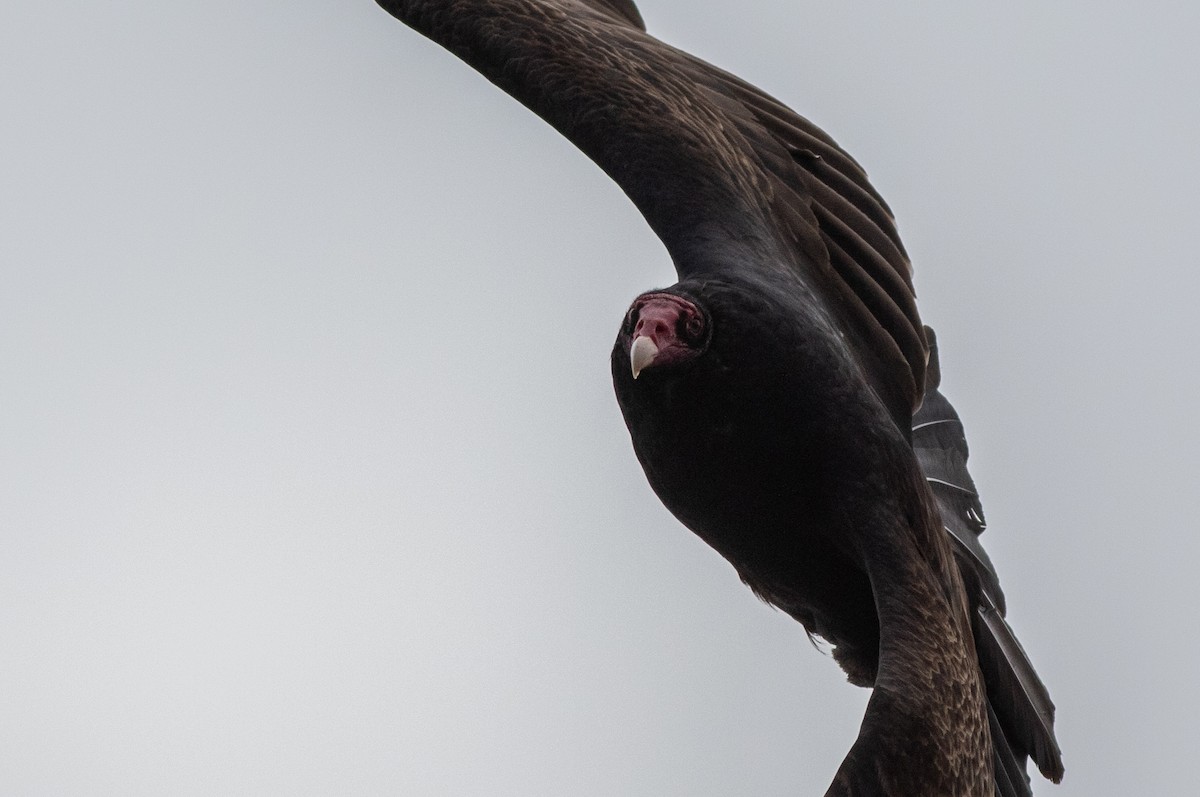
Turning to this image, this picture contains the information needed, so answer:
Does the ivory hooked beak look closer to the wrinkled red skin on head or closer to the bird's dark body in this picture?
the wrinkled red skin on head

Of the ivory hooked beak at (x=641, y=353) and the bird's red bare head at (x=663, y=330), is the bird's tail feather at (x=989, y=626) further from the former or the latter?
the ivory hooked beak at (x=641, y=353)

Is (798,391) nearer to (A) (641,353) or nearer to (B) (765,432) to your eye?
(B) (765,432)

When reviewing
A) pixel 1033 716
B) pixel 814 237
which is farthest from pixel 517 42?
pixel 1033 716

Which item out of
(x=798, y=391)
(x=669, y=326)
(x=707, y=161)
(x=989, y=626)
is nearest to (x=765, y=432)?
(x=798, y=391)

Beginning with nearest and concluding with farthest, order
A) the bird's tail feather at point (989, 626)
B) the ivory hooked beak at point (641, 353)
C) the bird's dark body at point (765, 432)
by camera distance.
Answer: the ivory hooked beak at point (641, 353), the bird's dark body at point (765, 432), the bird's tail feather at point (989, 626)

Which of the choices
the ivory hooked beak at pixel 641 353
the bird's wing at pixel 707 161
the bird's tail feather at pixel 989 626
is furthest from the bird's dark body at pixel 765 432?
the bird's tail feather at pixel 989 626

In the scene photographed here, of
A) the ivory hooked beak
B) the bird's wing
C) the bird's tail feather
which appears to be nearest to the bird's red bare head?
the ivory hooked beak

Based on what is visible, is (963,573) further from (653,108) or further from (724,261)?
(653,108)

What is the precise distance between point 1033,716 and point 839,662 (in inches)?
24.6

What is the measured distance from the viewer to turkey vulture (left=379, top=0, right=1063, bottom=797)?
15.2 feet

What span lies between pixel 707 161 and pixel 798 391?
100 centimetres

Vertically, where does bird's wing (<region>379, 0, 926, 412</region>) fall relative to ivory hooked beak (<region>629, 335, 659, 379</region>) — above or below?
above

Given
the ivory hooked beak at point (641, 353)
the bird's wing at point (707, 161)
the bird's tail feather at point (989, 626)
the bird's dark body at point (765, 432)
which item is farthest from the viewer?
the bird's wing at point (707, 161)

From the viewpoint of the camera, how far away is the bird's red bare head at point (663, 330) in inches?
181
